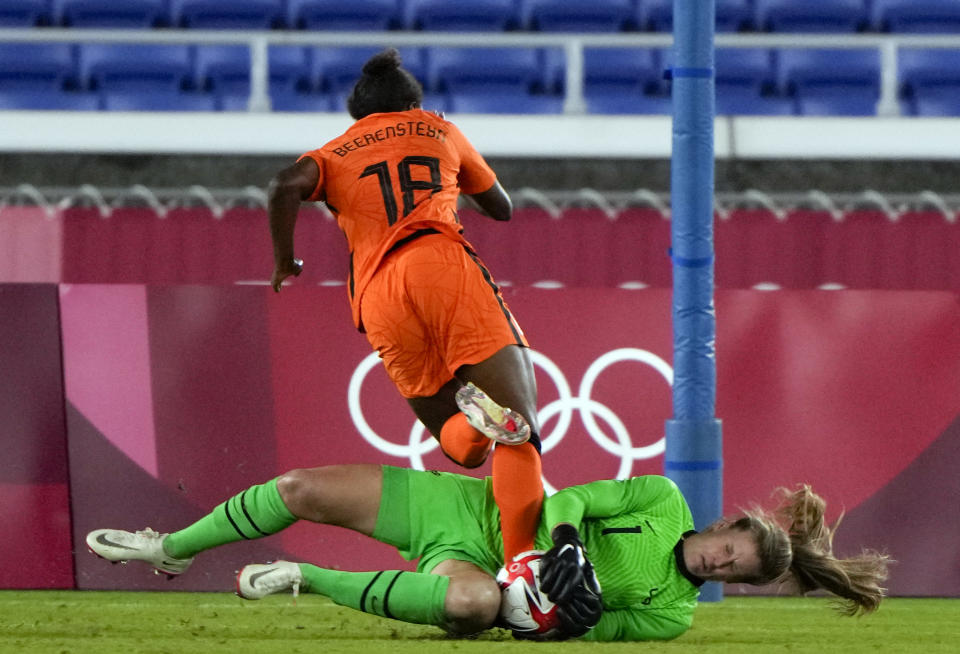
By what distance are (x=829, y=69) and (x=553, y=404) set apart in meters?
6.84

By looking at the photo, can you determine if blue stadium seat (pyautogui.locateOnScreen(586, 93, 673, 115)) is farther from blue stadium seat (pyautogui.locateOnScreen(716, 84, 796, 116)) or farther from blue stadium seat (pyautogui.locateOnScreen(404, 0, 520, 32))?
blue stadium seat (pyautogui.locateOnScreen(404, 0, 520, 32))

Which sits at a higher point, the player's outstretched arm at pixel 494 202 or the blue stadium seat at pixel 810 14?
the blue stadium seat at pixel 810 14

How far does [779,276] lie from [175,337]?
118 inches

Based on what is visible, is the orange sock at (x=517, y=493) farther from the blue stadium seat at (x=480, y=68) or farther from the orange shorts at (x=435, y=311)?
the blue stadium seat at (x=480, y=68)

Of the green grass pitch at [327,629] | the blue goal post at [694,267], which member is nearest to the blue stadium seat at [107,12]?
the green grass pitch at [327,629]

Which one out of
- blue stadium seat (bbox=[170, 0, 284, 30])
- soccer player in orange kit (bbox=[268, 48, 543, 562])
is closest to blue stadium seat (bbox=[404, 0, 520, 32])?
blue stadium seat (bbox=[170, 0, 284, 30])

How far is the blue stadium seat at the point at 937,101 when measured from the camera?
11125mm

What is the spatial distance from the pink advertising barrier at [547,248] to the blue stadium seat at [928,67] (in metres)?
5.09

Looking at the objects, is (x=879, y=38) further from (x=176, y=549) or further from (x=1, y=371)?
(x=176, y=549)

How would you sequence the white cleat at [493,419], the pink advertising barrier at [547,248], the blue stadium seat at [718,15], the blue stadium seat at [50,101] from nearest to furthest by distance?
the white cleat at [493,419]
the pink advertising barrier at [547,248]
the blue stadium seat at [50,101]
the blue stadium seat at [718,15]

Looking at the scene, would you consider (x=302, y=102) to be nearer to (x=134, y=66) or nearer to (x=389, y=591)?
(x=134, y=66)

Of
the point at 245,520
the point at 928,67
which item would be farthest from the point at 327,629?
the point at 928,67

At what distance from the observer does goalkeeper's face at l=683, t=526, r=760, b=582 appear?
3697mm

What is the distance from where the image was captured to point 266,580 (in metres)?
3.47
